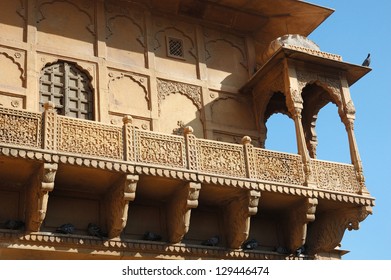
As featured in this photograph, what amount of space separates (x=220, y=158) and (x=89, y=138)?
2083 millimetres

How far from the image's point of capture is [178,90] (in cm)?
1234

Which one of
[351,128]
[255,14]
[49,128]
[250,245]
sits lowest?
[250,245]

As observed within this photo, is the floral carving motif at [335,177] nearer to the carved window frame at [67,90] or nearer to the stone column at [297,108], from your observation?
the stone column at [297,108]

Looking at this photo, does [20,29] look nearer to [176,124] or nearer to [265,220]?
[176,124]

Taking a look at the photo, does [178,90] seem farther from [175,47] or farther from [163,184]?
[163,184]

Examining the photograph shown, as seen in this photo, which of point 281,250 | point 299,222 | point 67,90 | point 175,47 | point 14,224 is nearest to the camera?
point 14,224

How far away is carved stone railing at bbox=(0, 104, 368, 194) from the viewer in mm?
9602

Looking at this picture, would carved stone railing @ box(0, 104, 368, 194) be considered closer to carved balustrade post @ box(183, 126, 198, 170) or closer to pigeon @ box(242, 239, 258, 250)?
carved balustrade post @ box(183, 126, 198, 170)

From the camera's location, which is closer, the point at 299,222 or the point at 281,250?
the point at 299,222

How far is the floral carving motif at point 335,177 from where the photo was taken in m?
11.6

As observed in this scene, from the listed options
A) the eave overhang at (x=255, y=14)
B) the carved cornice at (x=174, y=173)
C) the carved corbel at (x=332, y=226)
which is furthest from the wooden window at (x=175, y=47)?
the carved corbel at (x=332, y=226)

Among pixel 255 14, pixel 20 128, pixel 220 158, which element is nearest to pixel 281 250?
pixel 220 158

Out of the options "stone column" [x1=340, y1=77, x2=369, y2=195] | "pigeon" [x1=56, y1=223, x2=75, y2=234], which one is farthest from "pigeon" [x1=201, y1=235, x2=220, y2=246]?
"stone column" [x1=340, y1=77, x2=369, y2=195]

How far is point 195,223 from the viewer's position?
11.3 m
